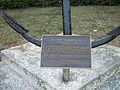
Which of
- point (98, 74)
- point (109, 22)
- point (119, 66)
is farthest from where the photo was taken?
point (109, 22)

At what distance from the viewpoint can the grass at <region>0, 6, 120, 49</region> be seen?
623 centimetres

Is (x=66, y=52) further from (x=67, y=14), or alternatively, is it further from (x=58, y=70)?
(x=58, y=70)

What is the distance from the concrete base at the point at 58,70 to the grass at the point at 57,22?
106 centimetres

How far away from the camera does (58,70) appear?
4.22 meters

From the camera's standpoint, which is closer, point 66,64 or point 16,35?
point 66,64

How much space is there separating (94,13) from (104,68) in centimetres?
387

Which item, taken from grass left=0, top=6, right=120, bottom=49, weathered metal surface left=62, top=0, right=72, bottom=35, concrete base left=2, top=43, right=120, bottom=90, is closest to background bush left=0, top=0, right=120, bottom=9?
grass left=0, top=6, right=120, bottom=49

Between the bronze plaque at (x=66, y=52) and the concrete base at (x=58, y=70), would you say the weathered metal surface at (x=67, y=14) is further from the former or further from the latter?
the concrete base at (x=58, y=70)

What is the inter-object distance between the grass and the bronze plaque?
7.07 feet

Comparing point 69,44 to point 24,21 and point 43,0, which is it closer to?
point 24,21

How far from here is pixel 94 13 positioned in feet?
25.9

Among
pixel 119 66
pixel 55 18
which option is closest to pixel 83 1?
pixel 55 18

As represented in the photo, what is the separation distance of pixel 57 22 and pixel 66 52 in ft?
11.4

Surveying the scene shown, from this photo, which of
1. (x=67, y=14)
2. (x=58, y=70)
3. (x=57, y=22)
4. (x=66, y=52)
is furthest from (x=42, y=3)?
(x=66, y=52)
